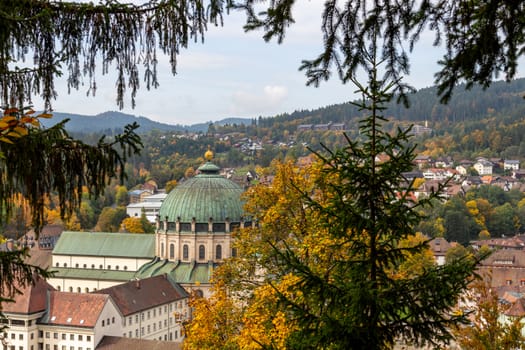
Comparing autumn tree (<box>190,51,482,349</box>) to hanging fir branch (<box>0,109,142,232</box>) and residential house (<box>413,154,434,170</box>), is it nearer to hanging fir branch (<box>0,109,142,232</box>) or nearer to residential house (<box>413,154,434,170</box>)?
hanging fir branch (<box>0,109,142,232</box>)

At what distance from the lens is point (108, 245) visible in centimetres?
6462

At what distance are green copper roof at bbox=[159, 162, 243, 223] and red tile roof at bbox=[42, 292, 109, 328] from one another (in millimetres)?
14919

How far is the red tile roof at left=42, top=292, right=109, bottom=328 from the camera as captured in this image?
42.2 m

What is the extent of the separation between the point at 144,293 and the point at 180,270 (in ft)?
20.6

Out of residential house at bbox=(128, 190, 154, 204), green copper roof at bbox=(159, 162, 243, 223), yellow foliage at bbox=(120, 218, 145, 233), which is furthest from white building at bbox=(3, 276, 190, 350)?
residential house at bbox=(128, 190, 154, 204)

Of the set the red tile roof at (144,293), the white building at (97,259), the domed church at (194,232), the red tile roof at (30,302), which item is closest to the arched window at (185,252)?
the domed church at (194,232)

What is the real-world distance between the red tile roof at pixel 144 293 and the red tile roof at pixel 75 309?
7.89ft

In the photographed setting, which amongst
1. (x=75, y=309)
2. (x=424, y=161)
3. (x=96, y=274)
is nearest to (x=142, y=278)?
(x=96, y=274)

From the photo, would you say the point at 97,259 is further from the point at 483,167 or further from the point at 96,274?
the point at 483,167

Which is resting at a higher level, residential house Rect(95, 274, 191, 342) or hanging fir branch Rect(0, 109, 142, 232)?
hanging fir branch Rect(0, 109, 142, 232)

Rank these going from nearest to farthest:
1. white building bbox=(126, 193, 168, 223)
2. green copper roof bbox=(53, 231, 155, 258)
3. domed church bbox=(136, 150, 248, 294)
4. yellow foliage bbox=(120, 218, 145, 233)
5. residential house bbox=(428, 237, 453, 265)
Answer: domed church bbox=(136, 150, 248, 294), green copper roof bbox=(53, 231, 155, 258), residential house bbox=(428, 237, 453, 265), yellow foliage bbox=(120, 218, 145, 233), white building bbox=(126, 193, 168, 223)

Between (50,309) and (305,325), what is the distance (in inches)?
1539

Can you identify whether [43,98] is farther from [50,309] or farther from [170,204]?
[170,204]

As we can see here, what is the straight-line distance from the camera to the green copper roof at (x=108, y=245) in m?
63.0
